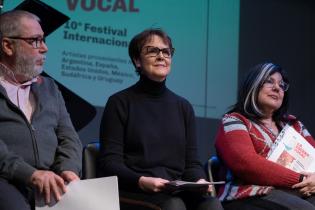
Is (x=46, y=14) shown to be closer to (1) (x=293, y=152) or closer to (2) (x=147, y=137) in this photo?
(2) (x=147, y=137)

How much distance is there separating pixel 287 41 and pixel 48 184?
300 cm

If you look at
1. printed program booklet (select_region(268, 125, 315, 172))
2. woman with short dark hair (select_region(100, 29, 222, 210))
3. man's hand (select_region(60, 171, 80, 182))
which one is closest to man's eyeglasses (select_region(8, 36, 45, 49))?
woman with short dark hair (select_region(100, 29, 222, 210))

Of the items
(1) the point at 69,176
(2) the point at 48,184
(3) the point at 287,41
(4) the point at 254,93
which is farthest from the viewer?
(3) the point at 287,41

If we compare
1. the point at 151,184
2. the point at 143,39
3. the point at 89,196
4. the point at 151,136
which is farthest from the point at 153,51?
the point at 89,196

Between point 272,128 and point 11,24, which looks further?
point 272,128

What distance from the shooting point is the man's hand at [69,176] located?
248cm

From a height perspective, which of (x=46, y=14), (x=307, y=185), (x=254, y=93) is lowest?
(x=307, y=185)

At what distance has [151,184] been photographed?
104 inches

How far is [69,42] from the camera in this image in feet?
12.9

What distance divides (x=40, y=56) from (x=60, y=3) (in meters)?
1.26

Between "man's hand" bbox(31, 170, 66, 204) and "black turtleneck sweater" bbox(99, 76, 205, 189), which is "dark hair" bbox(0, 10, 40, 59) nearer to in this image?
"black turtleneck sweater" bbox(99, 76, 205, 189)

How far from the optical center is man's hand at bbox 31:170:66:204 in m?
2.34

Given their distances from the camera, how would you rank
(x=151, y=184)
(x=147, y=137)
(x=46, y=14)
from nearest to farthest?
(x=151, y=184), (x=147, y=137), (x=46, y=14)

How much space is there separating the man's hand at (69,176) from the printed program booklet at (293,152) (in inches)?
40.1
